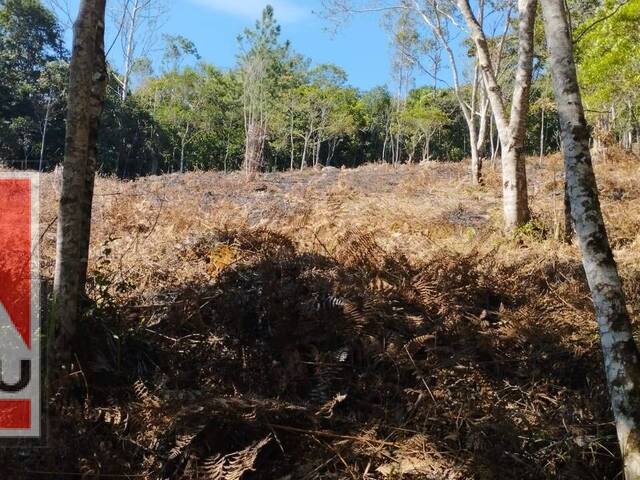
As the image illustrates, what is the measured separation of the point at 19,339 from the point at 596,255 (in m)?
3.17

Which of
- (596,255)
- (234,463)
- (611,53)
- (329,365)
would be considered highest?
(611,53)

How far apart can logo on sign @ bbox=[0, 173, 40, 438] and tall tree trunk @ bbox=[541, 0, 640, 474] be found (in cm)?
282

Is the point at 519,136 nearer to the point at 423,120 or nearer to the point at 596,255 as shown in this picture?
the point at 596,255

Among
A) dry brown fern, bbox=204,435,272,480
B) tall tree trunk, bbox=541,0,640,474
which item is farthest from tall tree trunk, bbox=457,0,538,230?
dry brown fern, bbox=204,435,272,480

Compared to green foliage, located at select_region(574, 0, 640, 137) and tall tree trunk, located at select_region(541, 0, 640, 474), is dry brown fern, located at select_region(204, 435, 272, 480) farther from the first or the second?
green foliage, located at select_region(574, 0, 640, 137)

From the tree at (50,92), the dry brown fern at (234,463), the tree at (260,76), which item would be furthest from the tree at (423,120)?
the dry brown fern at (234,463)

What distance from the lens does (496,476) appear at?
2.57 metres

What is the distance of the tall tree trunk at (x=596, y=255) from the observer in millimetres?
2430

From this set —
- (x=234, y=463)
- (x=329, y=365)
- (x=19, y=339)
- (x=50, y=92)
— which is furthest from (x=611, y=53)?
(x=50, y=92)

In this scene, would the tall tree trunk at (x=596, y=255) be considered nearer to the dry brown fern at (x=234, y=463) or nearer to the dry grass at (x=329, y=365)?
the dry grass at (x=329, y=365)

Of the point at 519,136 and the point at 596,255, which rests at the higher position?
the point at 519,136

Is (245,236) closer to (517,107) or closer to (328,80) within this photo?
(517,107)

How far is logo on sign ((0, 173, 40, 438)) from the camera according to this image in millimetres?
2891

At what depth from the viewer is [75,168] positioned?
126 inches
